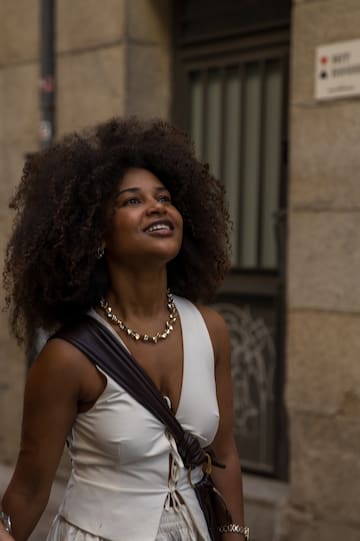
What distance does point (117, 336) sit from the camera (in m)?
2.64

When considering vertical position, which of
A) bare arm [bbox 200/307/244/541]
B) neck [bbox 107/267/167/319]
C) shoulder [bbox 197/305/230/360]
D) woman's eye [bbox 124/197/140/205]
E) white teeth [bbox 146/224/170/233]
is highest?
woman's eye [bbox 124/197/140/205]

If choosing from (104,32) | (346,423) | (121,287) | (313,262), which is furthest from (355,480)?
(104,32)

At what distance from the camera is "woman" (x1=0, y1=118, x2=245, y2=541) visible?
101 inches

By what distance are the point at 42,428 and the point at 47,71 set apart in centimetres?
364

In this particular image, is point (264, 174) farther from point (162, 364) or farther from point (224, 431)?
point (162, 364)

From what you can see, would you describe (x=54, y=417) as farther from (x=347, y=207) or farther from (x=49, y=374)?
(x=347, y=207)

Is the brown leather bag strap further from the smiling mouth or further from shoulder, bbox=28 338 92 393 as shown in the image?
the smiling mouth

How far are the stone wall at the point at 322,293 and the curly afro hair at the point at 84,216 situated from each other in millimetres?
2121

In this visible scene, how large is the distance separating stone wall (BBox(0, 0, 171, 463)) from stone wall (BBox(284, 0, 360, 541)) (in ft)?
4.75

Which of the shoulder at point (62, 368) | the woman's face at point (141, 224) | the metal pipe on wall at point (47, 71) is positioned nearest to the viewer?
the shoulder at point (62, 368)

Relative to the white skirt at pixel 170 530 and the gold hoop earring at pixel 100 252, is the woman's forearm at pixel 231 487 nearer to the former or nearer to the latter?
the white skirt at pixel 170 530

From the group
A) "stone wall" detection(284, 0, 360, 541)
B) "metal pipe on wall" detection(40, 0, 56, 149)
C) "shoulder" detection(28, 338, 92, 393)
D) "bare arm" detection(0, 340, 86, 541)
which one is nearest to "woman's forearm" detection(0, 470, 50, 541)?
"bare arm" detection(0, 340, 86, 541)

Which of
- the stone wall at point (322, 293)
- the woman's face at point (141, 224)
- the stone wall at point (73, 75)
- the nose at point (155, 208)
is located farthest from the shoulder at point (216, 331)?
the stone wall at point (73, 75)

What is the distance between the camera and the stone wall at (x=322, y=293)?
4941mm
